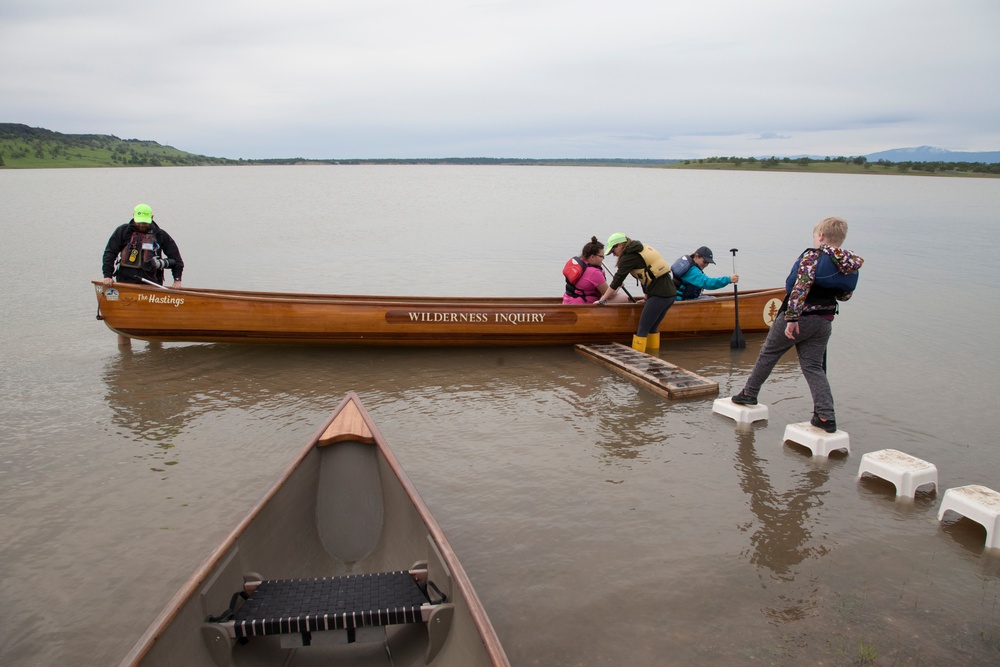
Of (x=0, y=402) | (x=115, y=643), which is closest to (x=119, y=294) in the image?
(x=0, y=402)

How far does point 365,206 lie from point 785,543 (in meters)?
39.0

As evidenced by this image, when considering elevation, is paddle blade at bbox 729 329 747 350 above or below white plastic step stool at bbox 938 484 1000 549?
above

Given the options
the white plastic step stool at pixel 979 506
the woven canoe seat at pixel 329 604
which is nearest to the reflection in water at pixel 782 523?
the white plastic step stool at pixel 979 506

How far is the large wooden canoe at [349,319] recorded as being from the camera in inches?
345

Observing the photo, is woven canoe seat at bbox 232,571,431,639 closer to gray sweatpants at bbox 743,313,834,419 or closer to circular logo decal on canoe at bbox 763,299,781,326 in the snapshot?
gray sweatpants at bbox 743,313,834,419

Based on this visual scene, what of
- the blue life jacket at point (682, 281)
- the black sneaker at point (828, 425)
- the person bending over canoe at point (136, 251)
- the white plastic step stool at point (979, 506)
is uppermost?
the person bending over canoe at point (136, 251)

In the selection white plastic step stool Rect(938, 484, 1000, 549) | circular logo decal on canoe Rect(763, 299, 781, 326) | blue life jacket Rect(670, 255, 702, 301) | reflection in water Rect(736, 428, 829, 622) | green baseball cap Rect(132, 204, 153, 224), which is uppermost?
green baseball cap Rect(132, 204, 153, 224)

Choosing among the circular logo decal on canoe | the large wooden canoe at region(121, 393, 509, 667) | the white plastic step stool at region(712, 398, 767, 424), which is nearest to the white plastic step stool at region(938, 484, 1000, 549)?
the white plastic step stool at region(712, 398, 767, 424)

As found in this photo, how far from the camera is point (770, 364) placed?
6.57 metres

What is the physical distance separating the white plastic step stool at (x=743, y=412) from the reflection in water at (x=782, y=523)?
25.1 inches

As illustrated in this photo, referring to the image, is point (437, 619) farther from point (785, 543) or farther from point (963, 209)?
point (963, 209)

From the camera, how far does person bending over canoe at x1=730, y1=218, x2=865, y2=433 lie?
223 inches

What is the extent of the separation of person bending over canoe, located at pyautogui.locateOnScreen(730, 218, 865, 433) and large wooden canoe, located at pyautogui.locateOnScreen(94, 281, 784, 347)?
11.3 ft

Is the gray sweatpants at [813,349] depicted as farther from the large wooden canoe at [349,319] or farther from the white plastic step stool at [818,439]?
the large wooden canoe at [349,319]
